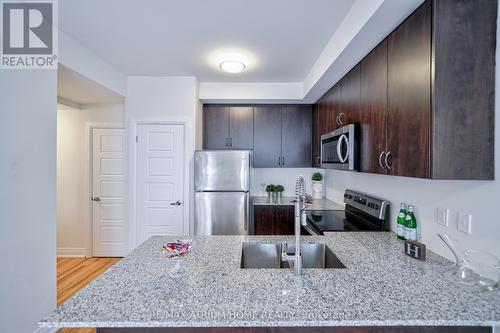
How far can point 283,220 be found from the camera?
3246mm

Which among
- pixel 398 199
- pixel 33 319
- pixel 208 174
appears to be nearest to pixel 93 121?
pixel 208 174

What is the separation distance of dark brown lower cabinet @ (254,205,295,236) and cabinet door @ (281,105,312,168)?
0.72 m

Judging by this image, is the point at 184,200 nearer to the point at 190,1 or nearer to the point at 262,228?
the point at 262,228

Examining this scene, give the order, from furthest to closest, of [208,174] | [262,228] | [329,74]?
[262,228] < [208,174] < [329,74]

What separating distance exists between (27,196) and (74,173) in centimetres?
229

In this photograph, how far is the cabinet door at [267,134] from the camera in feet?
11.8

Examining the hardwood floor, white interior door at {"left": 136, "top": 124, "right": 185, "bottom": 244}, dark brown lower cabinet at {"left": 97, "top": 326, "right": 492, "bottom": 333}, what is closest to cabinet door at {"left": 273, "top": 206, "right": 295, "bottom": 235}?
white interior door at {"left": 136, "top": 124, "right": 185, "bottom": 244}

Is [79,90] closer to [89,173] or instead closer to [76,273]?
[89,173]

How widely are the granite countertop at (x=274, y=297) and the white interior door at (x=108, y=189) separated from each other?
271 centimetres

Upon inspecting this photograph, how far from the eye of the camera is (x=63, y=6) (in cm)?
176

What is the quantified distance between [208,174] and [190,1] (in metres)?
1.85

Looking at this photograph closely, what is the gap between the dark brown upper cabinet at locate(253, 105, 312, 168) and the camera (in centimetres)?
361

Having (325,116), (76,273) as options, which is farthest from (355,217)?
(76,273)

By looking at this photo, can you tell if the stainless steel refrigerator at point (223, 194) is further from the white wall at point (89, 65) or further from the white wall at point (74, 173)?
the white wall at point (74, 173)
